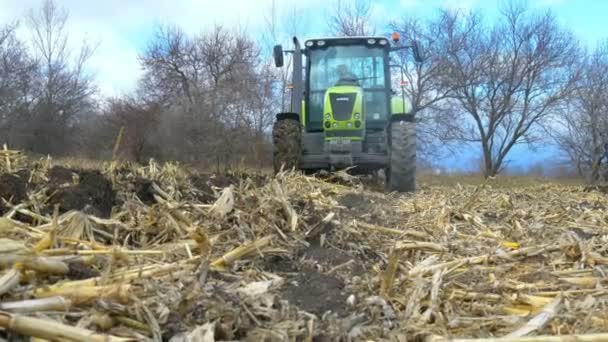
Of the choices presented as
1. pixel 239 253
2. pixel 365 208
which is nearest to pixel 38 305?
pixel 239 253

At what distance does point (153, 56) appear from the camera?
36.3 metres

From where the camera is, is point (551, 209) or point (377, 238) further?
point (551, 209)

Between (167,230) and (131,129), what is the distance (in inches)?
1063

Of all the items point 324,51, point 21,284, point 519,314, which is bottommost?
point 519,314

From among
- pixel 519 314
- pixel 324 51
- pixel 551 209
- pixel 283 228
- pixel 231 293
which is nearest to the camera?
pixel 231 293

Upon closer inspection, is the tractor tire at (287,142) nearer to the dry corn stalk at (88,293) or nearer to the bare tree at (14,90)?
the dry corn stalk at (88,293)

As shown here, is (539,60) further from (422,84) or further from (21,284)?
(21,284)

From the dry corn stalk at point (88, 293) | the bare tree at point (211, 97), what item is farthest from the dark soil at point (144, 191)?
the bare tree at point (211, 97)

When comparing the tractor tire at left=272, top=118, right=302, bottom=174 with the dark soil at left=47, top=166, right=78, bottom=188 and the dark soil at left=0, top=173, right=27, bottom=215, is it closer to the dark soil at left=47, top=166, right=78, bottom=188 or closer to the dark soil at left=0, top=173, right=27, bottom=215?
the dark soil at left=47, top=166, right=78, bottom=188

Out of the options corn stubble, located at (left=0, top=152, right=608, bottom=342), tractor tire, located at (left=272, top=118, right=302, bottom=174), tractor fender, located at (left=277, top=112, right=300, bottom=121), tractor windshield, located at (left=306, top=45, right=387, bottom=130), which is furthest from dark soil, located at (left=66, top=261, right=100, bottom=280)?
tractor windshield, located at (left=306, top=45, right=387, bottom=130)

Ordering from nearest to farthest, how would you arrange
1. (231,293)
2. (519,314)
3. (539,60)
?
(231,293) < (519,314) < (539,60)

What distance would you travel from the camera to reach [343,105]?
32.2 feet

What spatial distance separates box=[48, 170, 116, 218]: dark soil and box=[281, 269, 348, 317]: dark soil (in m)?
1.69

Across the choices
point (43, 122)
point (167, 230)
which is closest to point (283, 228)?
point (167, 230)
